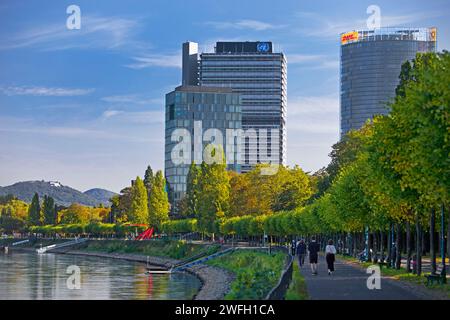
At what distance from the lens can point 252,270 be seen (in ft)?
231

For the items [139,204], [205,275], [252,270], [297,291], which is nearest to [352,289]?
[297,291]

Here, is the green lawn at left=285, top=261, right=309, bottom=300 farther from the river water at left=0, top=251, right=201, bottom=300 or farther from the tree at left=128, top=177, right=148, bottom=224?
the tree at left=128, top=177, right=148, bottom=224

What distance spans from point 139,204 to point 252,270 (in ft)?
421

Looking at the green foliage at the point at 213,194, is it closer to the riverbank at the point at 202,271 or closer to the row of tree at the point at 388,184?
the row of tree at the point at 388,184

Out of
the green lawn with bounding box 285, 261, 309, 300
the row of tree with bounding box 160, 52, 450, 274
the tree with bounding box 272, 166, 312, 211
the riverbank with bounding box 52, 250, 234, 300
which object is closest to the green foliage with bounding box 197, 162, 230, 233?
the row of tree with bounding box 160, 52, 450, 274

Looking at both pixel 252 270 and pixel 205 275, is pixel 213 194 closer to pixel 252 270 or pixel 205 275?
pixel 205 275

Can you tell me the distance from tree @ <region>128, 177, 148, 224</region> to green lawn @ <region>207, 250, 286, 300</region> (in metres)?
86.8

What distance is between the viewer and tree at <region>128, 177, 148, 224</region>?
642ft

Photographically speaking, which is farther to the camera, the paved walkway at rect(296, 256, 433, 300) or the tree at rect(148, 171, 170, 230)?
the tree at rect(148, 171, 170, 230)

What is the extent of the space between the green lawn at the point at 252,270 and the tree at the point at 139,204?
86.8 meters

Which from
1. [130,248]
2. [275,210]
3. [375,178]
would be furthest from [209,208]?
[375,178]

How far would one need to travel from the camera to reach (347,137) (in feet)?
398

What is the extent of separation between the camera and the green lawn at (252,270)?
40.8m
